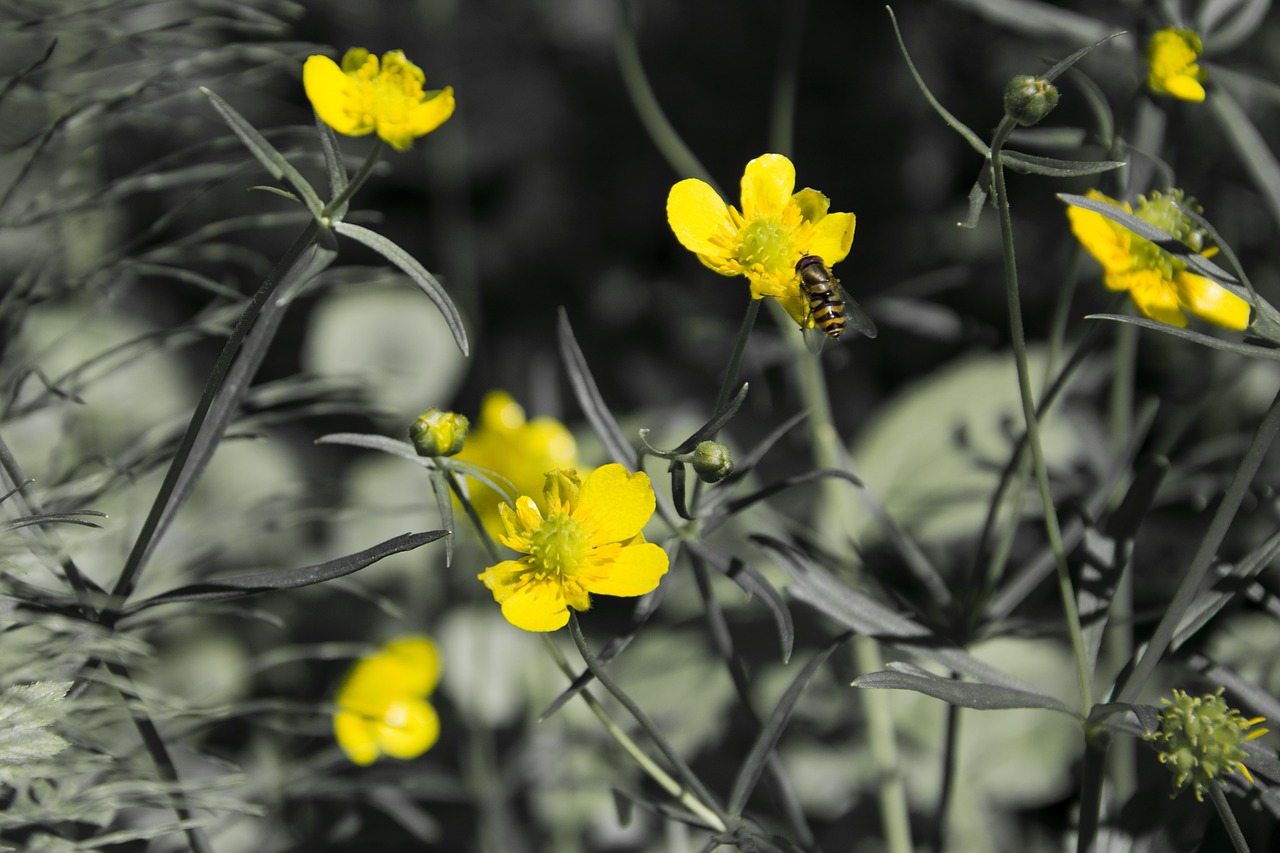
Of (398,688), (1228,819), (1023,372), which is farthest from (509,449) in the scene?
(1228,819)

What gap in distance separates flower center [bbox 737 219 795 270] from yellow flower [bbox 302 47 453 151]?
196 millimetres

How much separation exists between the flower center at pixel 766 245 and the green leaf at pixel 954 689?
241mm

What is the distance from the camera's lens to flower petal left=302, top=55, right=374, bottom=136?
21.8 inches

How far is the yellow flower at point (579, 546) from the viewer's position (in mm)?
616

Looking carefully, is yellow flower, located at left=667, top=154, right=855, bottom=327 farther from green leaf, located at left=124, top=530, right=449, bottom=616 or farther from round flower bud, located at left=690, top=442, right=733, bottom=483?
green leaf, located at left=124, top=530, right=449, bottom=616

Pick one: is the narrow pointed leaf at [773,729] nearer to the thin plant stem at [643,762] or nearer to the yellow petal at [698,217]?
the thin plant stem at [643,762]

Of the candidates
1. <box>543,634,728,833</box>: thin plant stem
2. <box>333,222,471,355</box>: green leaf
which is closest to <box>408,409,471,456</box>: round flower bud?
<box>333,222,471,355</box>: green leaf

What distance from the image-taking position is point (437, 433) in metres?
0.60

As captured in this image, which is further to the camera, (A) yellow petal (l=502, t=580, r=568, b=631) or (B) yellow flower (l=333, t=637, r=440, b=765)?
(B) yellow flower (l=333, t=637, r=440, b=765)

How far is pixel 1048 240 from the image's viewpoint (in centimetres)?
163

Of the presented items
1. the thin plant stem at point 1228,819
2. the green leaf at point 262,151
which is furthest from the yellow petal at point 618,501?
the thin plant stem at point 1228,819

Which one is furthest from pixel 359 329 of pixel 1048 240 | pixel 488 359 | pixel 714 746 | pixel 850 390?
pixel 1048 240

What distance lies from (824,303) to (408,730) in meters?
0.58

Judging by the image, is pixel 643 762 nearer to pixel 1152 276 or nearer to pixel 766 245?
pixel 766 245
